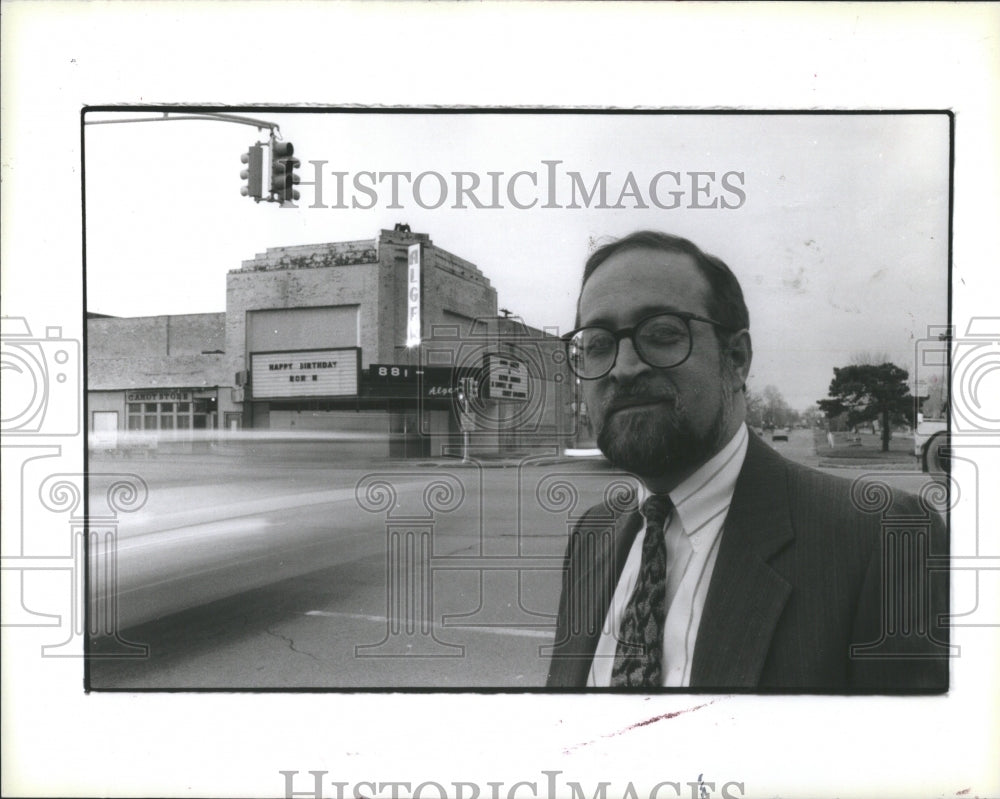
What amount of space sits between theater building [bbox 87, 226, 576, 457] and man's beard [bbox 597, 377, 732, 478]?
0.61 ft

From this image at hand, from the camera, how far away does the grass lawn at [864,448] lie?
2.76 metres

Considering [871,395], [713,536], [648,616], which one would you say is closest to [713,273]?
[871,395]

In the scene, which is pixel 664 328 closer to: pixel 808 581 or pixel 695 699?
pixel 808 581

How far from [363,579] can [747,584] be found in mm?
1453

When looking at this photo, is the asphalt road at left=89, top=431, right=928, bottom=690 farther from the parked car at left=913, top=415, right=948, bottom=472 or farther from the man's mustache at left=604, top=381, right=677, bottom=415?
the man's mustache at left=604, top=381, right=677, bottom=415

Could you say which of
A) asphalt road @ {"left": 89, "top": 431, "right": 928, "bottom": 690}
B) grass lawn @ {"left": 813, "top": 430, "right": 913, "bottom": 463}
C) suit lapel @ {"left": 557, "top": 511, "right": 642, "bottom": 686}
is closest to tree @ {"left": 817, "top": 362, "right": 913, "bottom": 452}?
grass lawn @ {"left": 813, "top": 430, "right": 913, "bottom": 463}

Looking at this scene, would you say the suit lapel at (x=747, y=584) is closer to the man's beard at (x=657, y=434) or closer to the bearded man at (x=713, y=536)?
the bearded man at (x=713, y=536)

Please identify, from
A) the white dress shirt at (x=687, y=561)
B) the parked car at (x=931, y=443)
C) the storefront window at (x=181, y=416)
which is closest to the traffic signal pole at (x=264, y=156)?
the storefront window at (x=181, y=416)

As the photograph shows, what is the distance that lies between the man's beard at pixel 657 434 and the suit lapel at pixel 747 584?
161 mm

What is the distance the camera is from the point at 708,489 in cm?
281

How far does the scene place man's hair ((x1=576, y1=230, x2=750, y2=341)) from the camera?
109 inches

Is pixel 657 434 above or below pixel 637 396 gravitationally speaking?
below

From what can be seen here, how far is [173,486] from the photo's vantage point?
291cm

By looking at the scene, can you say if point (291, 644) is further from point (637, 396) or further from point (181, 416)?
point (637, 396)
